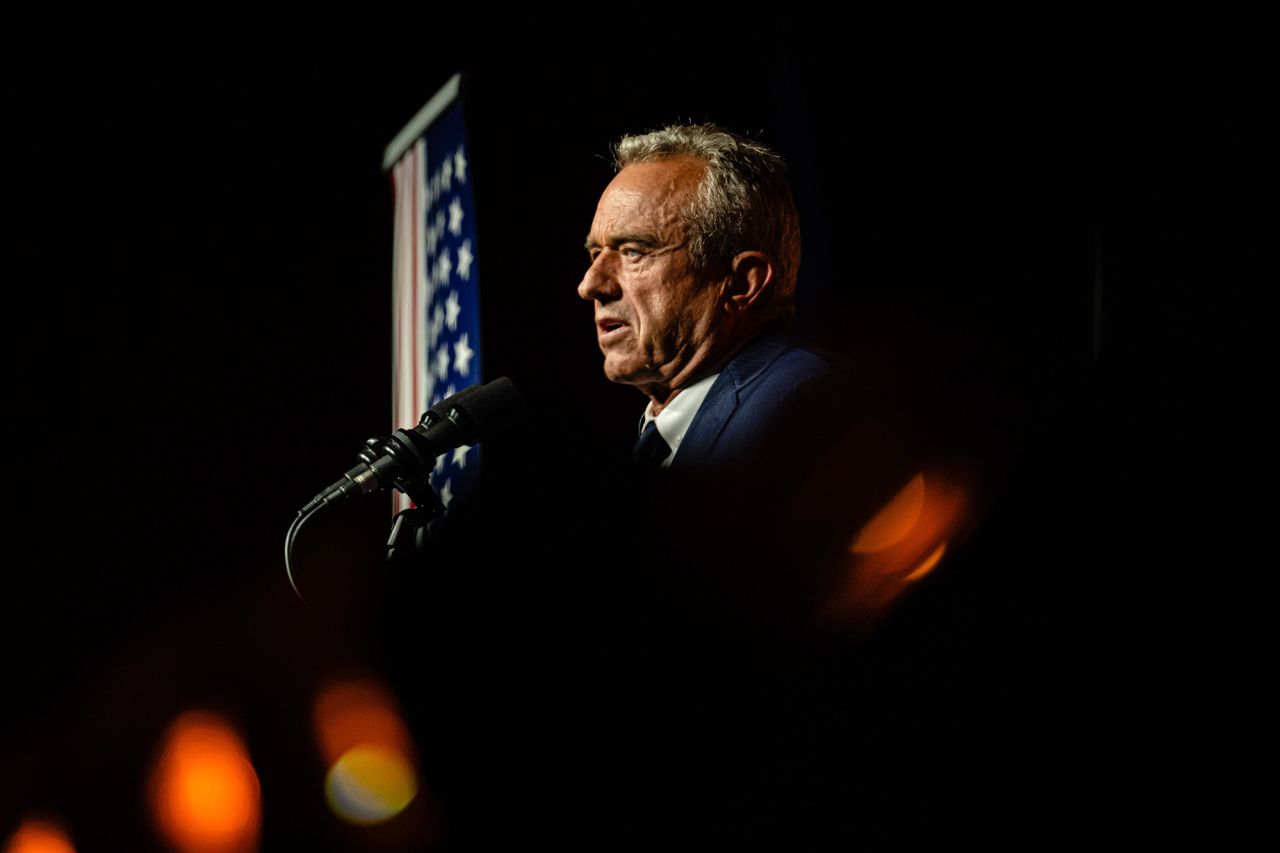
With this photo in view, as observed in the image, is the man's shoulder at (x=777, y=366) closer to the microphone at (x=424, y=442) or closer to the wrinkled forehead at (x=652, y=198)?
the wrinkled forehead at (x=652, y=198)

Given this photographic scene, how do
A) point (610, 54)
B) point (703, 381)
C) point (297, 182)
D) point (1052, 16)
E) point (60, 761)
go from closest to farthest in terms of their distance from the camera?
point (703, 381) → point (1052, 16) → point (60, 761) → point (610, 54) → point (297, 182)

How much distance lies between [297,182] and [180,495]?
1178mm

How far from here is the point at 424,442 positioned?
1332 millimetres

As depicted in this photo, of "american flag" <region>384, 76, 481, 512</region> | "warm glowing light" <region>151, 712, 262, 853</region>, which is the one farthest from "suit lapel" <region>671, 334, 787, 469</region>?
"warm glowing light" <region>151, 712, 262, 853</region>

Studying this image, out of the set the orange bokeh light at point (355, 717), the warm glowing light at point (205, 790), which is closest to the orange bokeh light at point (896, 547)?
the orange bokeh light at point (355, 717)

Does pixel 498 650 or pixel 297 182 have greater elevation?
pixel 297 182

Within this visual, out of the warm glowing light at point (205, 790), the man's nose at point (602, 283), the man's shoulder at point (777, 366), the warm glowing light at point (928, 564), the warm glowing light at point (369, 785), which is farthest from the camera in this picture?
the warm glowing light at point (205, 790)

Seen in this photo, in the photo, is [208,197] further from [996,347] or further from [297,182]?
[996,347]

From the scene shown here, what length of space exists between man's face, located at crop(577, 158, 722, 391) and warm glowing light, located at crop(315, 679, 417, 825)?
1109 mm

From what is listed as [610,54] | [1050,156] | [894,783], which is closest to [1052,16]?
[1050,156]

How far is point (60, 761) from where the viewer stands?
231 cm

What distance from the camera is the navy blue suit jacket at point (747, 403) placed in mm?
1413

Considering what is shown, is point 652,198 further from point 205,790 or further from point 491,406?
point 205,790

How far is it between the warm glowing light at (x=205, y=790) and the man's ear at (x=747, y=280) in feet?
5.82
